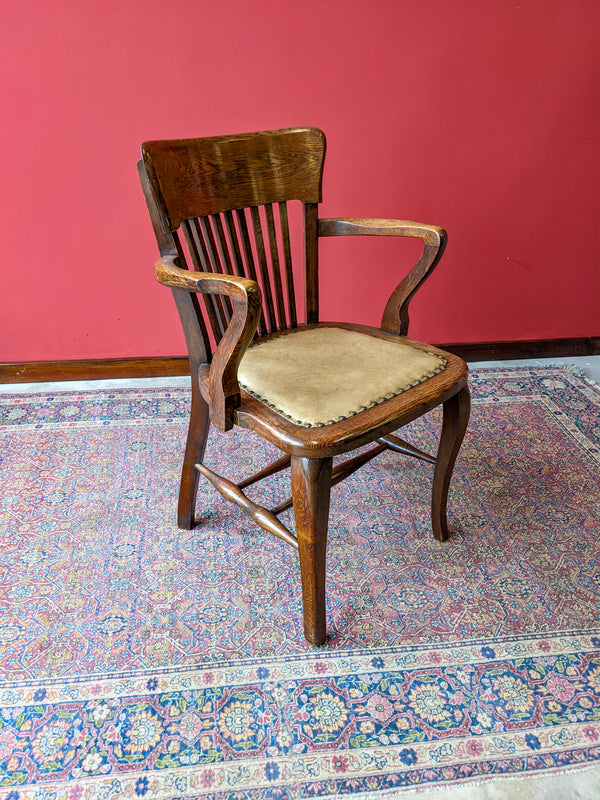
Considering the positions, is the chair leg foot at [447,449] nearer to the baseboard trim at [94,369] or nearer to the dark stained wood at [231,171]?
the dark stained wood at [231,171]

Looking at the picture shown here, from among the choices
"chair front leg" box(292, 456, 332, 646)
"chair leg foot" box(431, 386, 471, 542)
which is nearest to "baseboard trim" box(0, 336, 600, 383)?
"chair leg foot" box(431, 386, 471, 542)

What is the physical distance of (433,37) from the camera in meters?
2.09

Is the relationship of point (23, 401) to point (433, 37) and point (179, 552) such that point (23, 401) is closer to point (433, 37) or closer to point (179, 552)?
point (179, 552)

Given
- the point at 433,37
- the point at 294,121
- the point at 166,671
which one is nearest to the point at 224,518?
the point at 166,671

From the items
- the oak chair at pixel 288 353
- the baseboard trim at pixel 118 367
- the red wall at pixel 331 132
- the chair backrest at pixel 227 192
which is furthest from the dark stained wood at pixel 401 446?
the baseboard trim at pixel 118 367

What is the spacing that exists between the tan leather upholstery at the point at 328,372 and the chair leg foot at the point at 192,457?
0.18 metres

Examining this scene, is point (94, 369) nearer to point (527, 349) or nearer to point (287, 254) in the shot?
point (287, 254)

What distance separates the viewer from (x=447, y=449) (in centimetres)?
151

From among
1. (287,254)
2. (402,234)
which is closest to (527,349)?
(402,234)

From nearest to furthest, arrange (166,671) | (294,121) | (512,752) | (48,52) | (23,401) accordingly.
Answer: (512,752), (166,671), (48,52), (294,121), (23,401)

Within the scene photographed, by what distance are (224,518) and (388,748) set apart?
0.81 metres

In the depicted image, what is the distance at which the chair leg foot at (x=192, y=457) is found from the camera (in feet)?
4.82

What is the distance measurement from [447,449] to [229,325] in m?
0.68

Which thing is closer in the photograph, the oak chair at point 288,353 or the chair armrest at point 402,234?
the oak chair at point 288,353
